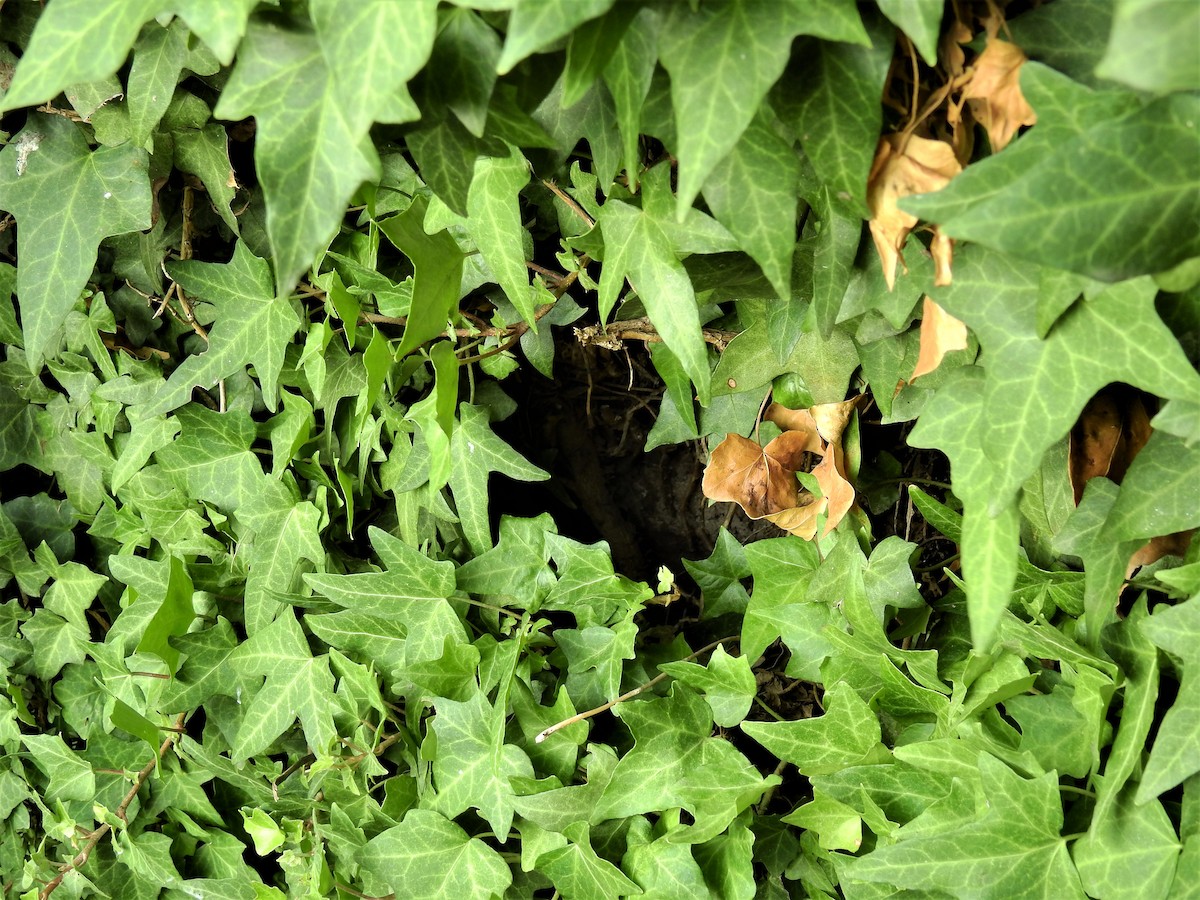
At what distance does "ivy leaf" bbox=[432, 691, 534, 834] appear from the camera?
0.86 metres

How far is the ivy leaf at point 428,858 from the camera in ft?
2.94

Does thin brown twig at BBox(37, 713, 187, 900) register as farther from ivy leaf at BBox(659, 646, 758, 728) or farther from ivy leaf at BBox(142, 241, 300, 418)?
ivy leaf at BBox(659, 646, 758, 728)

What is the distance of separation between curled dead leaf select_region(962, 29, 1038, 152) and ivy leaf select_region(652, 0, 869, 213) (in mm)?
90

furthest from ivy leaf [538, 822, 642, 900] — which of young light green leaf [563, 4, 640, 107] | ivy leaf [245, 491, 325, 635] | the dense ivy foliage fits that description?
young light green leaf [563, 4, 640, 107]

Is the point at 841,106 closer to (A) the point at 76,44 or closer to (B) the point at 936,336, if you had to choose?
(B) the point at 936,336

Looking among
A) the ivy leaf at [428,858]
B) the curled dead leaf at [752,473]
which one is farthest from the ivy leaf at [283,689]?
the curled dead leaf at [752,473]

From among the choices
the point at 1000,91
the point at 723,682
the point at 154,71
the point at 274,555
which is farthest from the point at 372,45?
the point at 274,555

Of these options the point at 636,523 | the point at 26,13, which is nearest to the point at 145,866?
the point at 636,523

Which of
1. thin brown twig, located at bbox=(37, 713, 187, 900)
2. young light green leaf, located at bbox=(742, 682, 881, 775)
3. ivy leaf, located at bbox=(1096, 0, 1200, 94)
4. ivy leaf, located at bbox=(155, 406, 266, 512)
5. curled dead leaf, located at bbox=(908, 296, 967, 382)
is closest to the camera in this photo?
ivy leaf, located at bbox=(1096, 0, 1200, 94)

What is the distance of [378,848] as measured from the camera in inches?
35.7

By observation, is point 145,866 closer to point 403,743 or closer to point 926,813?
point 403,743

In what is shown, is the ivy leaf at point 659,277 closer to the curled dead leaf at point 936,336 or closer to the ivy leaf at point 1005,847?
the curled dead leaf at point 936,336

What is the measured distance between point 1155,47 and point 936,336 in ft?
0.85

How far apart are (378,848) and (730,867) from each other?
1.14ft
